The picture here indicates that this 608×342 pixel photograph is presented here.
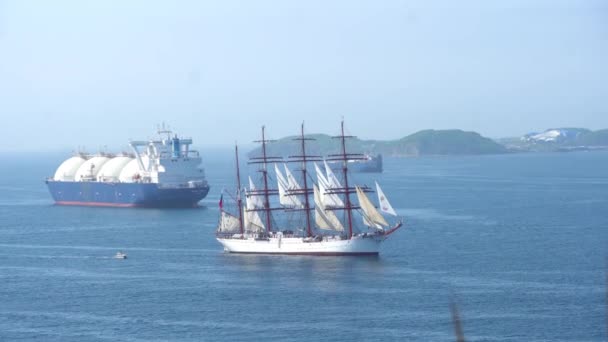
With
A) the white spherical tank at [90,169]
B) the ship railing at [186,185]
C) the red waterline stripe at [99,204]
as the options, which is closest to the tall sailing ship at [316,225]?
the ship railing at [186,185]

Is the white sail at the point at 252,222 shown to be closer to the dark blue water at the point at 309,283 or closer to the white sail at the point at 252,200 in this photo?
the white sail at the point at 252,200

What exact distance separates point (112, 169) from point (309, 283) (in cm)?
4590

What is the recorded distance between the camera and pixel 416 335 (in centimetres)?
3369

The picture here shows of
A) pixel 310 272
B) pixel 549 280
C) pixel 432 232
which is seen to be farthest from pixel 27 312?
pixel 432 232

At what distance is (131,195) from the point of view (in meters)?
81.1

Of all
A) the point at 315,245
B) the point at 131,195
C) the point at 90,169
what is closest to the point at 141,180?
the point at 131,195

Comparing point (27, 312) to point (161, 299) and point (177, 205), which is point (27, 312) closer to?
point (161, 299)

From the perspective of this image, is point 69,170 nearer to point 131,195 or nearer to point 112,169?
point 112,169

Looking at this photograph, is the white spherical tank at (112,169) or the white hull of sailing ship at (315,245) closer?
the white hull of sailing ship at (315,245)

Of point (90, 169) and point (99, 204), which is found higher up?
point (90, 169)

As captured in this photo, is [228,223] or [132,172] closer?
[228,223]

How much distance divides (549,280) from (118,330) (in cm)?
1768

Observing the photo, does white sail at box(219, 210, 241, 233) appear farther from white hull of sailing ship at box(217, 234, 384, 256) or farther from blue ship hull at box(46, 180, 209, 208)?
blue ship hull at box(46, 180, 209, 208)

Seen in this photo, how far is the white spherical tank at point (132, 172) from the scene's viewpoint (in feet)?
273
